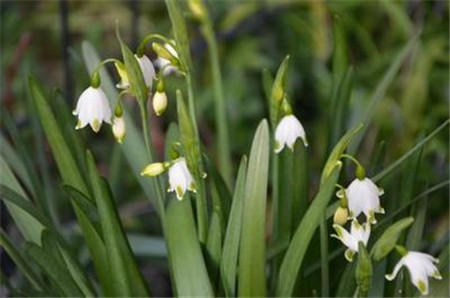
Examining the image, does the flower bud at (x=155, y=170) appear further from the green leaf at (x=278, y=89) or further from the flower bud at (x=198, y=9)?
the flower bud at (x=198, y=9)

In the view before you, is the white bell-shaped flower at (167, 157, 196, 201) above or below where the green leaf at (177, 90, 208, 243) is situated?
below

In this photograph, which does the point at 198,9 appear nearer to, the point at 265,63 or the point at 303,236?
the point at 303,236

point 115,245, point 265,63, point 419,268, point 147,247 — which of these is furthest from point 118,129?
point 265,63

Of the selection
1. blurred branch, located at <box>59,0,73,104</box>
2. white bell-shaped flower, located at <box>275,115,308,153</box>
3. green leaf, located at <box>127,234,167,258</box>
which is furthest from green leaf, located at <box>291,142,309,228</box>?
blurred branch, located at <box>59,0,73,104</box>

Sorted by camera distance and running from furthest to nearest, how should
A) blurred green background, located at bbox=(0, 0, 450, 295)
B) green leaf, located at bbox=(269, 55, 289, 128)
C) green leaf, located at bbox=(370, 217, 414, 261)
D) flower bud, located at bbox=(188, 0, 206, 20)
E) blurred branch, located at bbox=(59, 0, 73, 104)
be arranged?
blurred green background, located at bbox=(0, 0, 450, 295) → blurred branch, located at bbox=(59, 0, 73, 104) → flower bud, located at bbox=(188, 0, 206, 20) → green leaf, located at bbox=(269, 55, 289, 128) → green leaf, located at bbox=(370, 217, 414, 261)

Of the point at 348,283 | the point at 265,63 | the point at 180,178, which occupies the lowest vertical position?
→ the point at 348,283

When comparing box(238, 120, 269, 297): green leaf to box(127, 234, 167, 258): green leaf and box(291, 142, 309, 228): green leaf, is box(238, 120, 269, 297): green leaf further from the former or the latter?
box(127, 234, 167, 258): green leaf

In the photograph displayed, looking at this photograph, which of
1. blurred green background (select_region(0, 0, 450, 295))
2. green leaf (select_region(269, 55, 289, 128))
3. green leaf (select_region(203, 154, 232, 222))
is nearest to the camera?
green leaf (select_region(269, 55, 289, 128))

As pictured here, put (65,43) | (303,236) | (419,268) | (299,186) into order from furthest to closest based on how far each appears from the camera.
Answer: (65,43) < (299,186) < (303,236) < (419,268)

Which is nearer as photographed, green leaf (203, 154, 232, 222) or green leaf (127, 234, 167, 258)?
green leaf (203, 154, 232, 222)
